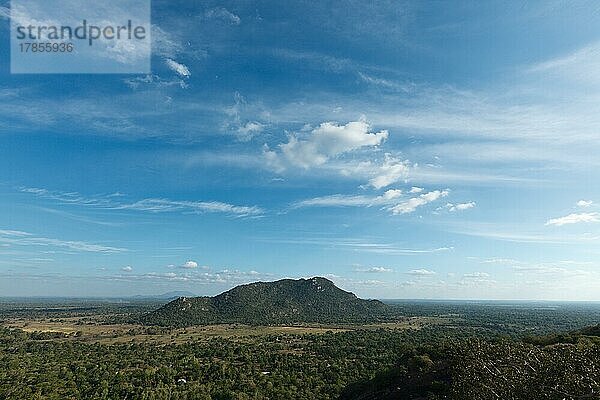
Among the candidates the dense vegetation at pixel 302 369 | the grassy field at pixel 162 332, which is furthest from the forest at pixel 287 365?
the grassy field at pixel 162 332

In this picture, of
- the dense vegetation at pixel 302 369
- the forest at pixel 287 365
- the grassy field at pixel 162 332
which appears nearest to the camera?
the dense vegetation at pixel 302 369

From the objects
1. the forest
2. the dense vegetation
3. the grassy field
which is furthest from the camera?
the grassy field

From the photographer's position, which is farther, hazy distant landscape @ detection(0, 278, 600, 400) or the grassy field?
the grassy field

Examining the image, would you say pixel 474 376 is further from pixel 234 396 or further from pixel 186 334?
pixel 186 334

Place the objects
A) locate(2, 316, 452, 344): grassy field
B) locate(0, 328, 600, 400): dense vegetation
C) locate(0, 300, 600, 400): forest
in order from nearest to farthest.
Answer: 1. locate(0, 328, 600, 400): dense vegetation
2. locate(0, 300, 600, 400): forest
3. locate(2, 316, 452, 344): grassy field

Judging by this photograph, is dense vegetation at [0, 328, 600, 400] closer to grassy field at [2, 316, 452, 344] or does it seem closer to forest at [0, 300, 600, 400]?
forest at [0, 300, 600, 400]

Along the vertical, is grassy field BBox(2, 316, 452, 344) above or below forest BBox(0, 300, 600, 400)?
below

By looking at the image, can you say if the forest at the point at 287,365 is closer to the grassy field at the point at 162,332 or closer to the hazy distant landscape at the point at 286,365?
the hazy distant landscape at the point at 286,365

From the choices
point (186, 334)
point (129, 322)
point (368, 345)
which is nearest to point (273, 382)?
point (368, 345)

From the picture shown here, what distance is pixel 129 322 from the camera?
18988cm

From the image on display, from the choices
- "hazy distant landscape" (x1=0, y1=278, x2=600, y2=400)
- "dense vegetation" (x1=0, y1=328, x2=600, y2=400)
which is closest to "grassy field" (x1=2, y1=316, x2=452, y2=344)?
"hazy distant landscape" (x1=0, y1=278, x2=600, y2=400)

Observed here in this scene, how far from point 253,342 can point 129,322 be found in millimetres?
95830

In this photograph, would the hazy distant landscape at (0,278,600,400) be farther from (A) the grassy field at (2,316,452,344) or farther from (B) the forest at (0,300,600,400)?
(A) the grassy field at (2,316,452,344)

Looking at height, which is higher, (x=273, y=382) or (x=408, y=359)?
(x=408, y=359)
